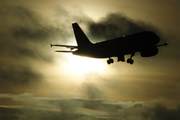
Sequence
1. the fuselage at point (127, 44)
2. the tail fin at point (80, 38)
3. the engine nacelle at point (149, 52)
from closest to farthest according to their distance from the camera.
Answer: the fuselage at point (127, 44) < the engine nacelle at point (149, 52) < the tail fin at point (80, 38)

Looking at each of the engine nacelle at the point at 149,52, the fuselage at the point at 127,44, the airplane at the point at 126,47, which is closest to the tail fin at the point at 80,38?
the airplane at the point at 126,47

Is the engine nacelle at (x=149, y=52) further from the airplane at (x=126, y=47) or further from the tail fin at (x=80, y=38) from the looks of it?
the tail fin at (x=80, y=38)

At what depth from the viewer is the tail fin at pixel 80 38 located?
8281cm

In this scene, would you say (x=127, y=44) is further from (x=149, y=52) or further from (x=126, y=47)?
(x=149, y=52)

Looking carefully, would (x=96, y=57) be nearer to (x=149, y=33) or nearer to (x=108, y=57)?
(x=108, y=57)

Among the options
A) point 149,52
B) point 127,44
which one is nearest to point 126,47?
point 127,44

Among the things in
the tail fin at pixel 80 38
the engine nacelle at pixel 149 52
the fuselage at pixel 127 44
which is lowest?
the engine nacelle at pixel 149 52

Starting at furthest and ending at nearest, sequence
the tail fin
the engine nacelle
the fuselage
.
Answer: the tail fin, the engine nacelle, the fuselage

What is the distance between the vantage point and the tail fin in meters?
82.8

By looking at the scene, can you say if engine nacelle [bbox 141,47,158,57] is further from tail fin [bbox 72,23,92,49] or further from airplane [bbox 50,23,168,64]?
tail fin [bbox 72,23,92,49]

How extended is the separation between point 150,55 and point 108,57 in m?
12.6

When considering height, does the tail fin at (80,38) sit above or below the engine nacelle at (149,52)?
above

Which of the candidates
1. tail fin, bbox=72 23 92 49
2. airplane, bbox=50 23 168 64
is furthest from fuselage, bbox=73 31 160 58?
tail fin, bbox=72 23 92 49

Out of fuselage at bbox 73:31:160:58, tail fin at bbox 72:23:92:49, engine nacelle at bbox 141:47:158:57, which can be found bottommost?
engine nacelle at bbox 141:47:158:57
